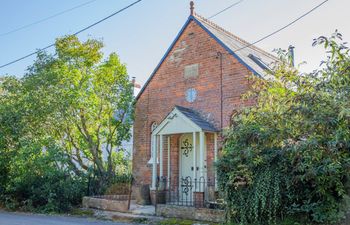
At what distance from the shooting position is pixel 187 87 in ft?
47.5

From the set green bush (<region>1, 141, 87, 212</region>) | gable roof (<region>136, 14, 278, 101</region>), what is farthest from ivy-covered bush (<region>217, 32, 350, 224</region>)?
green bush (<region>1, 141, 87, 212</region>)

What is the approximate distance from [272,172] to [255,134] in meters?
1.02

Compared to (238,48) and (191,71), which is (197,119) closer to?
(191,71)

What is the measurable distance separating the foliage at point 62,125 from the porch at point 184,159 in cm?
220

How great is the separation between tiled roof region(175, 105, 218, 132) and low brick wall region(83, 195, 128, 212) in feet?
12.2

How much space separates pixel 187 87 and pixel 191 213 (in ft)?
19.0

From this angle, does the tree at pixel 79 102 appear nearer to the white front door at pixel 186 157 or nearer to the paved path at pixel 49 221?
the white front door at pixel 186 157

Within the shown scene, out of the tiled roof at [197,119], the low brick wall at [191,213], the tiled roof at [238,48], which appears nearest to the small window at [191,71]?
the tiled roof at [238,48]

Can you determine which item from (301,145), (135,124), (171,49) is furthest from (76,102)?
(301,145)

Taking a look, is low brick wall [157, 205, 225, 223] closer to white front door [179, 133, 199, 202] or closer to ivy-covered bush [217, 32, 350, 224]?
ivy-covered bush [217, 32, 350, 224]

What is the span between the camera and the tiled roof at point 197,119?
12699 mm

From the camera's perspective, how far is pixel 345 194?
7.89m

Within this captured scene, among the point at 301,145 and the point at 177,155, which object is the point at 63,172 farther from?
the point at 301,145

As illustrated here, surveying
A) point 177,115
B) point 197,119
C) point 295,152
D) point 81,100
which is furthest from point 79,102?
point 295,152
